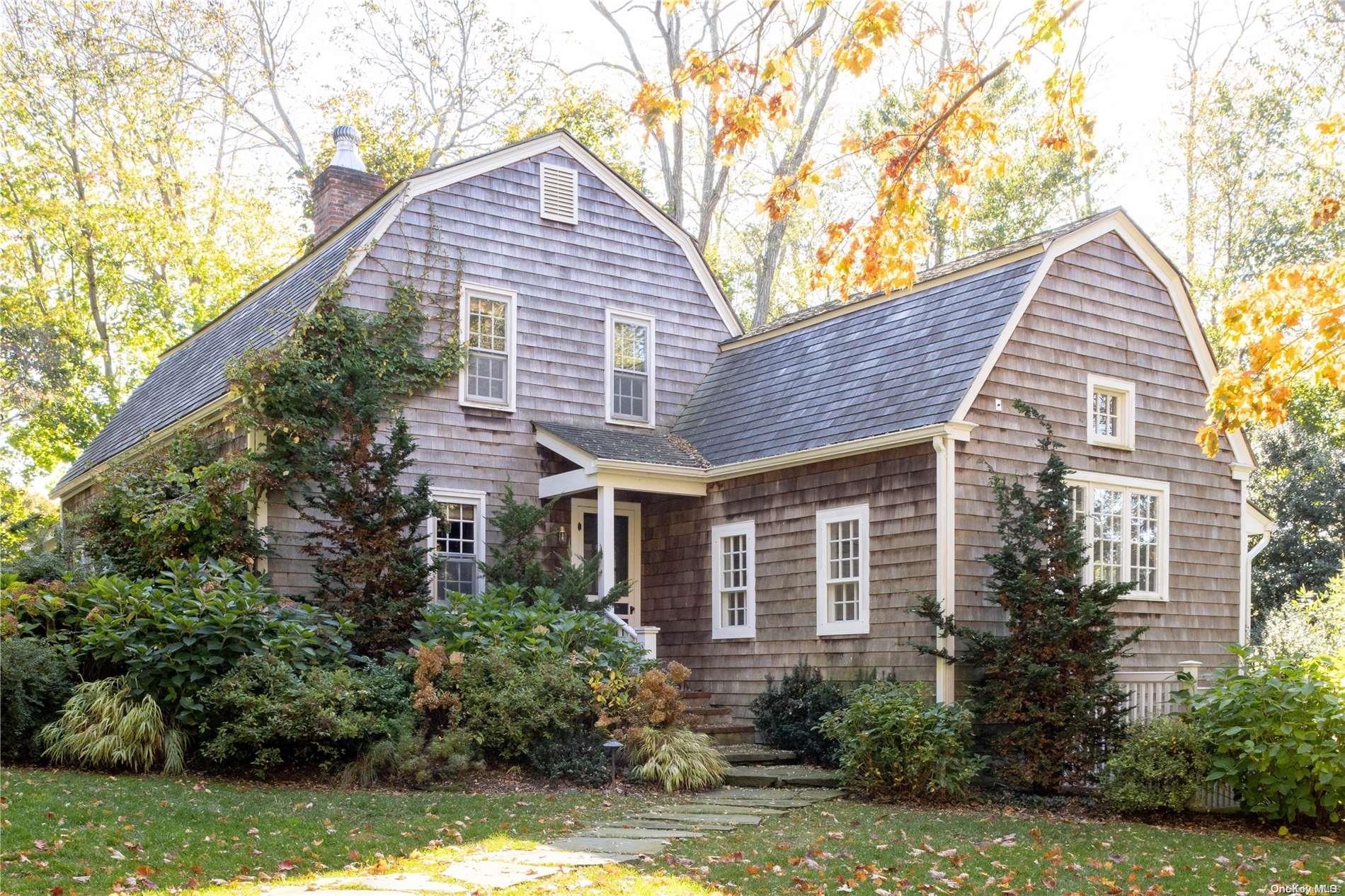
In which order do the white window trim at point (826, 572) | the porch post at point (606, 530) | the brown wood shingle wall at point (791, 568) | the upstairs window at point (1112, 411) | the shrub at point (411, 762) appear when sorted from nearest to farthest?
the shrub at point (411, 762) < the brown wood shingle wall at point (791, 568) < the white window trim at point (826, 572) < the upstairs window at point (1112, 411) < the porch post at point (606, 530)

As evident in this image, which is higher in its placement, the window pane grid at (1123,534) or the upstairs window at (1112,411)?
the upstairs window at (1112,411)

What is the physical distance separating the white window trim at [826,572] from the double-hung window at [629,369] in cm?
415

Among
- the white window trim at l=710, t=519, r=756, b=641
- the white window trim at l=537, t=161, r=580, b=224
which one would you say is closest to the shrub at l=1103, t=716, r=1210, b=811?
the white window trim at l=710, t=519, r=756, b=641

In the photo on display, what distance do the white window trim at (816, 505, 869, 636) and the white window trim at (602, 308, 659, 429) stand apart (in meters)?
4.06

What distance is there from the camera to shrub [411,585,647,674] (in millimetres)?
12586

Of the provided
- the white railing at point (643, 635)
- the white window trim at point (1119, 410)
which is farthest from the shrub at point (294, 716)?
the white window trim at point (1119, 410)

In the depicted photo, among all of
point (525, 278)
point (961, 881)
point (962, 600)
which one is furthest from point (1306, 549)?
point (961, 881)

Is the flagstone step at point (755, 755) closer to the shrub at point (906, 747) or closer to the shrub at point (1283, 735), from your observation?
the shrub at point (906, 747)

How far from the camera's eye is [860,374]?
14.6 m

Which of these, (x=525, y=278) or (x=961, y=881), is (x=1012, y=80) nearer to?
(x=525, y=278)

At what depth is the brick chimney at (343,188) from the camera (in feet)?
61.0

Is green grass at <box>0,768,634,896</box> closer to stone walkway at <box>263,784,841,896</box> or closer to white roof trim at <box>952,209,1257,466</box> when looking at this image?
stone walkway at <box>263,784,841,896</box>

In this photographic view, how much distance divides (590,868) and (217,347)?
44.0 feet

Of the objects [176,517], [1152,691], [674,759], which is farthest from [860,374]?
[176,517]
